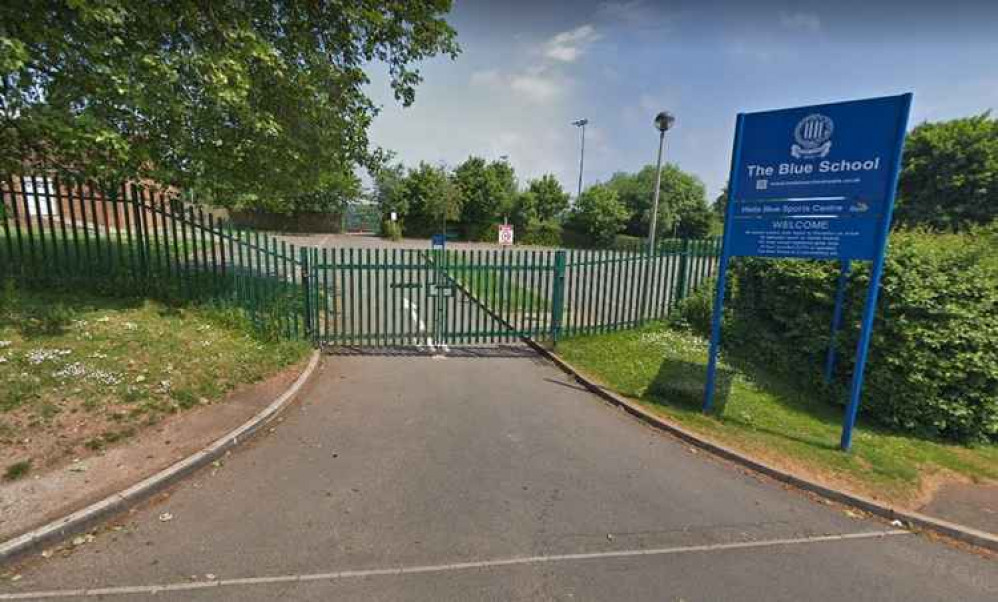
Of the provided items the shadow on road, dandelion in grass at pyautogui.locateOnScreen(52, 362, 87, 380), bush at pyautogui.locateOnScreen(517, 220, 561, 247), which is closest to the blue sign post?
the shadow on road

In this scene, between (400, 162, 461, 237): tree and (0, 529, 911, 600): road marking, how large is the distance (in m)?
42.0

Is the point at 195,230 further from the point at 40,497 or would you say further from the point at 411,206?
the point at 411,206

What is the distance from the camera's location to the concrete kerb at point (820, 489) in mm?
3393

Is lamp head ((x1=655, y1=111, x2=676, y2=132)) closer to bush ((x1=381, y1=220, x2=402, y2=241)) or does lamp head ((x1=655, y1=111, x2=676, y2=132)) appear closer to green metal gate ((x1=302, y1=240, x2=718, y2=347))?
green metal gate ((x1=302, y1=240, x2=718, y2=347))

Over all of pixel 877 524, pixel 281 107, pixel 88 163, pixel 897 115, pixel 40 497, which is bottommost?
pixel 877 524

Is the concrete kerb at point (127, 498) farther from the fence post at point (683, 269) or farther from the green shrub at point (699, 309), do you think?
the fence post at point (683, 269)

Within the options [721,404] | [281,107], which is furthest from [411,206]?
[721,404]

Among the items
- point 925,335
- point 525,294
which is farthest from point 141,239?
point 925,335

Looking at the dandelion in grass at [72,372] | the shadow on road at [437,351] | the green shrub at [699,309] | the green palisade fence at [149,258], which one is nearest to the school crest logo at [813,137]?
the green shrub at [699,309]

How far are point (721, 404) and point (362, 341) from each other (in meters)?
5.62

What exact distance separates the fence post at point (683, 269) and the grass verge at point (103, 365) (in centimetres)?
676

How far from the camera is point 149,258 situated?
6.82 meters

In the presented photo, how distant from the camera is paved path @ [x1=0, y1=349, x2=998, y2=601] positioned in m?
2.67

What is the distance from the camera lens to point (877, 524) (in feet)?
11.7
